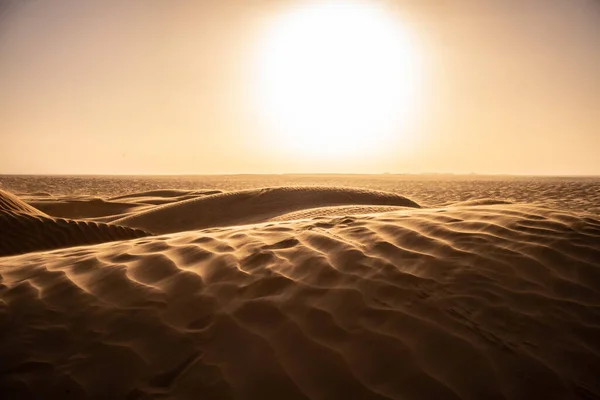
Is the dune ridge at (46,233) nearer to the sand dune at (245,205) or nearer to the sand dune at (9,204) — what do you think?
the sand dune at (9,204)

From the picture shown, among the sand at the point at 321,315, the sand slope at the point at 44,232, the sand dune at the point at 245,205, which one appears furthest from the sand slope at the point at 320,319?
the sand dune at the point at 245,205

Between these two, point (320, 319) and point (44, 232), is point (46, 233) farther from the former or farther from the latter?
point (320, 319)

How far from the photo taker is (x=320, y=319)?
197 centimetres

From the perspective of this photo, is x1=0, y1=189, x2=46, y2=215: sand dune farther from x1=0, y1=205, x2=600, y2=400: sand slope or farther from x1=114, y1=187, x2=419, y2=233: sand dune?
x1=0, y1=205, x2=600, y2=400: sand slope


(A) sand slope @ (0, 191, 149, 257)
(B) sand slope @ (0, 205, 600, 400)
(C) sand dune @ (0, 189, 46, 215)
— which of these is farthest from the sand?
(C) sand dune @ (0, 189, 46, 215)

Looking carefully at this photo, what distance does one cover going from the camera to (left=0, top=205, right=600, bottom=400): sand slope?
165cm

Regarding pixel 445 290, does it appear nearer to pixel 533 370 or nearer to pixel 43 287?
pixel 533 370

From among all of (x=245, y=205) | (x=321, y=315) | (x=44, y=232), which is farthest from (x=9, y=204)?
(x=321, y=315)

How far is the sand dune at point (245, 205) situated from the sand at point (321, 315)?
402 centimetres

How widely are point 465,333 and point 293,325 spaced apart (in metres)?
0.78

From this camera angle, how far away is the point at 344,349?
1.78 meters

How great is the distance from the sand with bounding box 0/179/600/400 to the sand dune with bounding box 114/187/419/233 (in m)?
4.02

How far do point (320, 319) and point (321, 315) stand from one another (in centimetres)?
3

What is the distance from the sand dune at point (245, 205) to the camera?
7.08 meters
